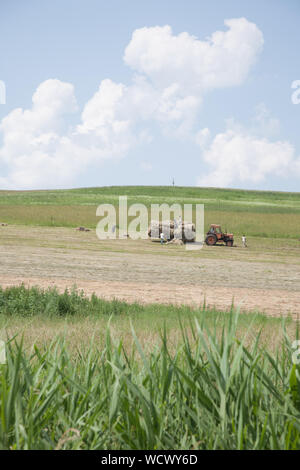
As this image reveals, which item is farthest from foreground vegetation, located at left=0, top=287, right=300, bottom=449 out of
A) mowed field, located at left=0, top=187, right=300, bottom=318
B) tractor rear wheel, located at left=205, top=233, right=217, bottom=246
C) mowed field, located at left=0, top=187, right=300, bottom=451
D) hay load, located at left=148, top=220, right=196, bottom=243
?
hay load, located at left=148, top=220, right=196, bottom=243

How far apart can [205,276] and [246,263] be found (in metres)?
6.37

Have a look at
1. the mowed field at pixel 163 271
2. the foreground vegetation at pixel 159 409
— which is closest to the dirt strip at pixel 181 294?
the mowed field at pixel 163 271

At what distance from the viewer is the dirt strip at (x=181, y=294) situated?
13.2m

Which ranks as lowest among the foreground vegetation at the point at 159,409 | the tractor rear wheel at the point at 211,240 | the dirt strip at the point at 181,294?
the dirt strip at the point at 181,294

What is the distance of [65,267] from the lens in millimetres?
20188

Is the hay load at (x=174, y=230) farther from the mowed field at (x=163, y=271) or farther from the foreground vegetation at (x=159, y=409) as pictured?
the foreground vegetation at (x=159, y=409)

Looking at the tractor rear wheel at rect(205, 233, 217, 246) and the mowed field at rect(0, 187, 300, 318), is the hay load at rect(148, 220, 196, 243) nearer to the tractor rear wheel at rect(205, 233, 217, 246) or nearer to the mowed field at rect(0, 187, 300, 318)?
the tractor rear wheel at rect(205, 233, 217, 246)

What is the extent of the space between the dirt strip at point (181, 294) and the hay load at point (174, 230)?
20057 millimetres

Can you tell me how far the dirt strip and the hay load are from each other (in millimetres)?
20057

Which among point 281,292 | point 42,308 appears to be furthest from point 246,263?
point 42,308

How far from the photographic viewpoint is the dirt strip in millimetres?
13164

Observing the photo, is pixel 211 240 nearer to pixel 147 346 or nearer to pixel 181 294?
pixel 181 294

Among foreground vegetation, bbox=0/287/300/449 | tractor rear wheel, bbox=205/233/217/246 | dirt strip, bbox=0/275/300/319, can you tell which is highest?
foreground vegetation, bbox=0/287/300/449

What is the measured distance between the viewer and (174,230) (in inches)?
1470
